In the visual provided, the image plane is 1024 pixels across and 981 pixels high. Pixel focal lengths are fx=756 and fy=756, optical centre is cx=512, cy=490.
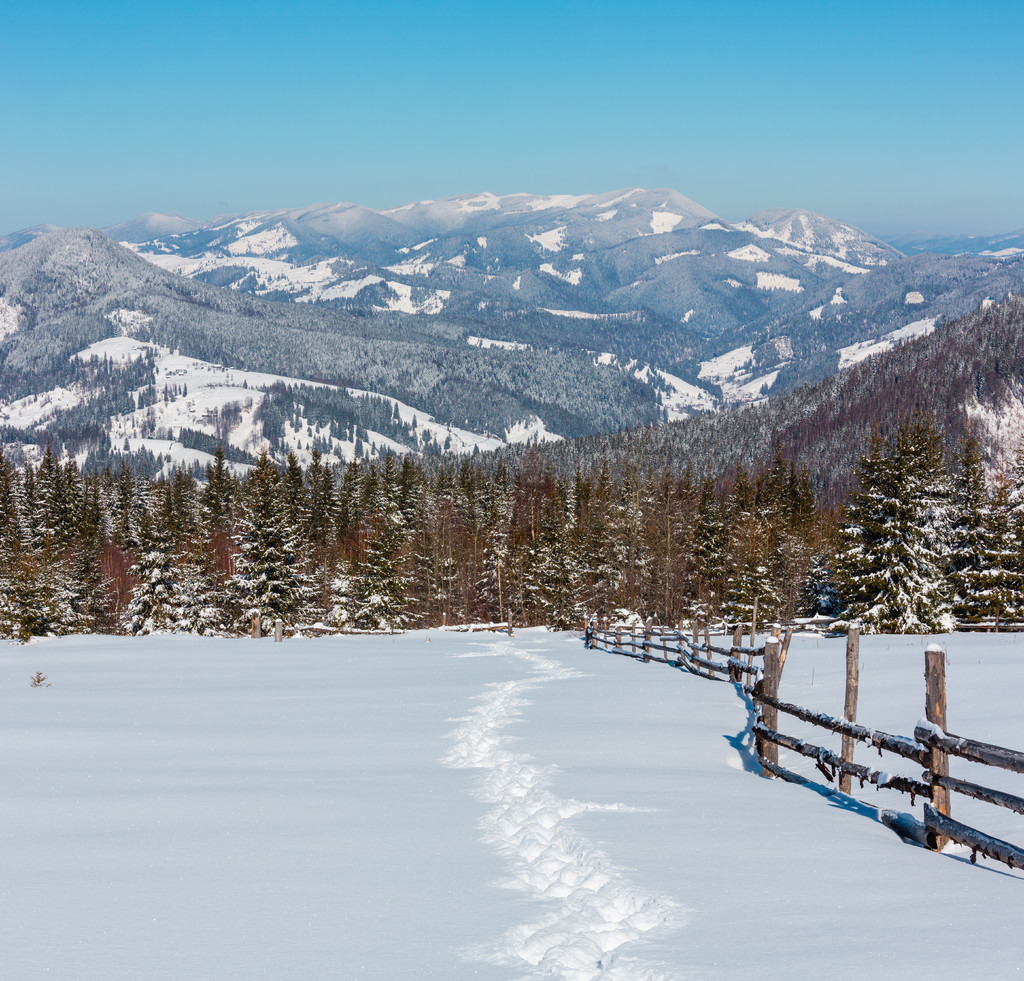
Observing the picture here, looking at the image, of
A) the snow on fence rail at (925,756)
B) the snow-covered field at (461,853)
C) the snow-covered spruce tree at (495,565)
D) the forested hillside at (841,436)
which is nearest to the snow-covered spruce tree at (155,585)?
the snow-covered spruce tree at (495,565)

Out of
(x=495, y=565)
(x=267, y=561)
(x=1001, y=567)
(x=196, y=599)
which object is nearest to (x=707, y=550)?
(x=495, y=565)

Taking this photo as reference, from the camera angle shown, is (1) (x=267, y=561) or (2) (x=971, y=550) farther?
(1) (x=267, y=561)

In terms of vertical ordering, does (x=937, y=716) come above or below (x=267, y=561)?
above

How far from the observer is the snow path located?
459 centimetres

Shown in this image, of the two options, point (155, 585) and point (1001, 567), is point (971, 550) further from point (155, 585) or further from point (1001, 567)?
point (155, 585)

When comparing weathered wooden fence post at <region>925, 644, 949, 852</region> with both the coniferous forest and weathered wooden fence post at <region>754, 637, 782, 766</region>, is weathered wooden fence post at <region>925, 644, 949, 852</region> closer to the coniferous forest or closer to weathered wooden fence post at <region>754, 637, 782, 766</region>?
weathered wooden fence post at <region>754, 637, 782, 766</region>

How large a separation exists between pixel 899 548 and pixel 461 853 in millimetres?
31500

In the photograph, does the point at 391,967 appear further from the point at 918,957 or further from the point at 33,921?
the point at 918,957

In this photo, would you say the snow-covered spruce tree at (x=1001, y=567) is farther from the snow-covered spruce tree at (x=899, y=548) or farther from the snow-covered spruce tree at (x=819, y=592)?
the snow-covered spruce tree at (x=819, y=592)

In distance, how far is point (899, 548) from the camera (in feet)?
108

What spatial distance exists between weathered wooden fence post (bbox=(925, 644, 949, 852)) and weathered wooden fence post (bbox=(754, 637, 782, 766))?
3.33 m

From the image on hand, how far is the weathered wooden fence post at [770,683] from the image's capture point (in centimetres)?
1106

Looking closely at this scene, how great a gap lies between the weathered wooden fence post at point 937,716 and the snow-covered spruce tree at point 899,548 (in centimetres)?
2738

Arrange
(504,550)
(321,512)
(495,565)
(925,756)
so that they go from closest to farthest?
(925,756) → (504,550) → (495,565) → (321,512)
